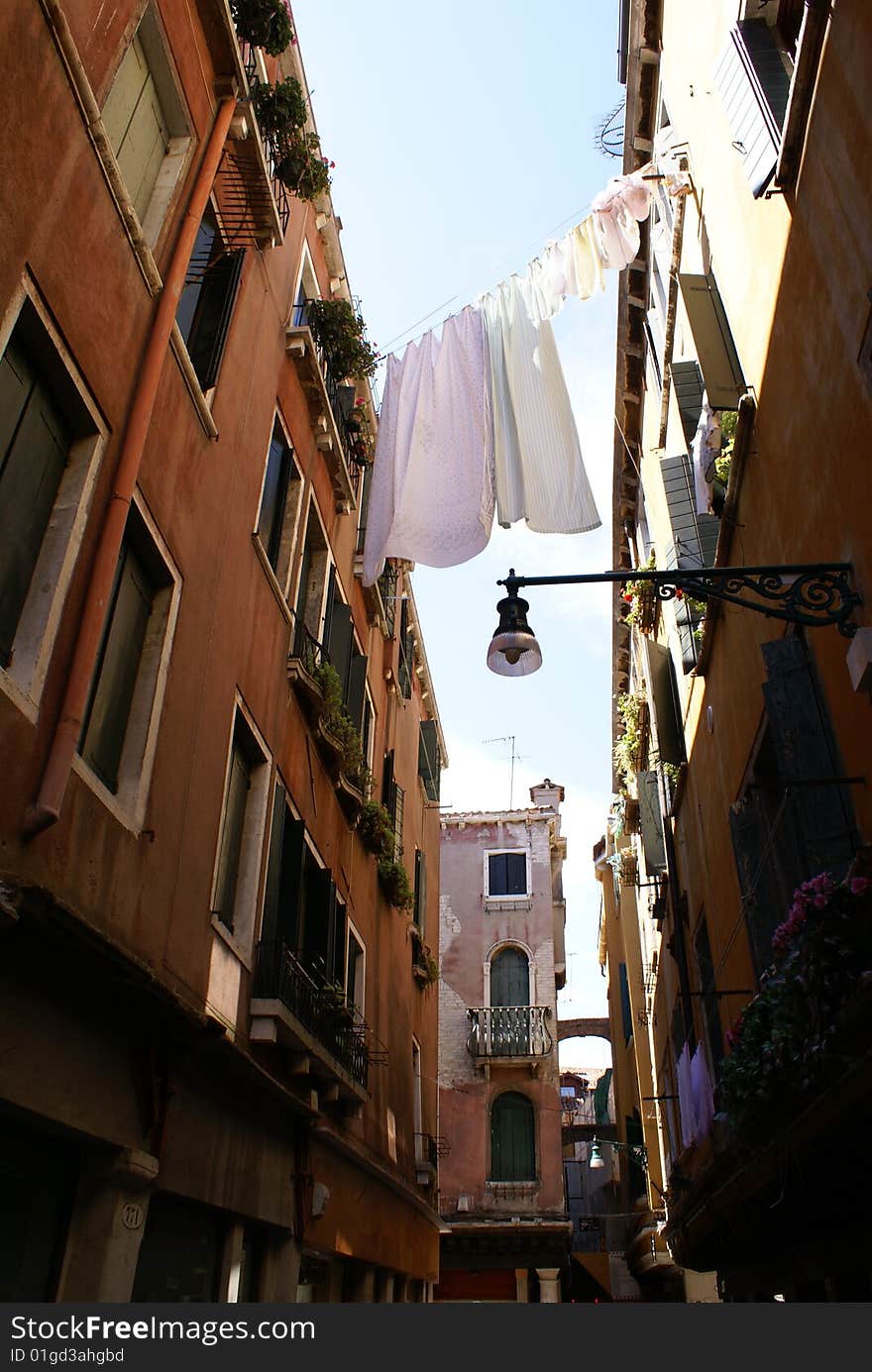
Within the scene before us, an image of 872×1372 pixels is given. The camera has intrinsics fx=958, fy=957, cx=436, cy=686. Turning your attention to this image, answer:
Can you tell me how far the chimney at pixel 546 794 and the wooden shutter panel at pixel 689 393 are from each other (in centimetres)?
2285

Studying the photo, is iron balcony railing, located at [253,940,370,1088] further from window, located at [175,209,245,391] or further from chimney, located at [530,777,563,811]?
chimney, located at [530,777,563,811]

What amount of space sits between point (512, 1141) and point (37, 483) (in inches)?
1001

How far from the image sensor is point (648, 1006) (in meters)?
20.5

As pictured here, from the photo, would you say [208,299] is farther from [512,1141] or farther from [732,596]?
[512,1141]

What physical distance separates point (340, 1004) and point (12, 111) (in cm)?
812

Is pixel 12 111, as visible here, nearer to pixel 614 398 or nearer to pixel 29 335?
pixel 29 335

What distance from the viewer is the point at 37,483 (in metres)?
4.93

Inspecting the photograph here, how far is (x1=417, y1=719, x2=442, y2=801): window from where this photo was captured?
19.5m

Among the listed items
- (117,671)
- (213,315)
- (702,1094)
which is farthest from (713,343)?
(702,1094)

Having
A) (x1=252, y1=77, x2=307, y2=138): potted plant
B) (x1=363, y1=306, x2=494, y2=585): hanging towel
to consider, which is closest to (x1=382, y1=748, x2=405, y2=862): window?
(x1=363, y1=306, x2=494, y2=585): hanging towel

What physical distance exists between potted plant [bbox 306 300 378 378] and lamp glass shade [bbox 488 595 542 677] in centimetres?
615

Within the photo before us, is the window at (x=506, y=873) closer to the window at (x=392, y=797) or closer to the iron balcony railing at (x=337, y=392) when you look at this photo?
the window at (x=392, y=797)

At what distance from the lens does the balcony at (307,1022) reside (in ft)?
24.9

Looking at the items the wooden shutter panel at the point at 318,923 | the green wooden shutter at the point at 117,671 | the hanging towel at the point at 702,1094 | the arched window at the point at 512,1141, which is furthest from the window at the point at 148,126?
the arched window at the point at 512,1141
